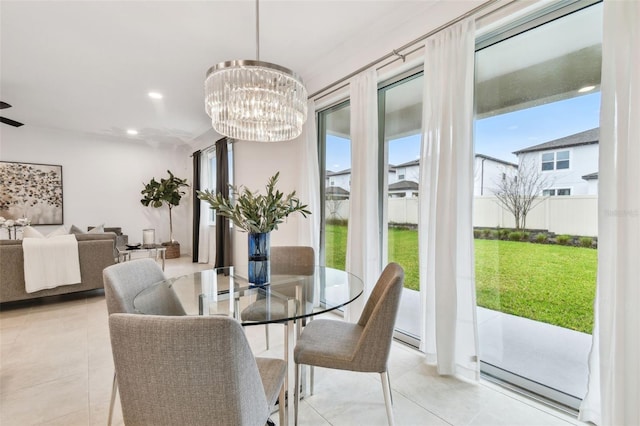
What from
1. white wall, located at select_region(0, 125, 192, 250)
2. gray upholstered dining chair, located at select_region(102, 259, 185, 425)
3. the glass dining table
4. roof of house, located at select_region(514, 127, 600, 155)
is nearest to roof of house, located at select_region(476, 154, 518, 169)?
roof of house, located at select_region(514, 127, 600, 155)

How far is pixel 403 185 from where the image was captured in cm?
260

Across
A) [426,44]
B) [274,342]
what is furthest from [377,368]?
[426,44]

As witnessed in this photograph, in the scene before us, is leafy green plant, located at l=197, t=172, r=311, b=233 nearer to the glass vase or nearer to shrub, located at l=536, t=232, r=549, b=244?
the glass vase

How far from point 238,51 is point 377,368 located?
9.78 ft

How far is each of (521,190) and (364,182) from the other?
1160mm

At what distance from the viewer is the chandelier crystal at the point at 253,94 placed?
1.55 meters

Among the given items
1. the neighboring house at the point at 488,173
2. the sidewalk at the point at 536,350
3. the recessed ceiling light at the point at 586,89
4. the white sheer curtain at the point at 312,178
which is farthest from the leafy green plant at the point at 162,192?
the recessed ceiling light at the point at 586,89

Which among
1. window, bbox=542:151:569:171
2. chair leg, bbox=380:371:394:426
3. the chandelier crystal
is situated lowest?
chair leg, bbox=380:371:394:426

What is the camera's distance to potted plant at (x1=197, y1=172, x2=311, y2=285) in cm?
166

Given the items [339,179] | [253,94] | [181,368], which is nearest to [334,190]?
[339,179]

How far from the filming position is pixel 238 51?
2.85m

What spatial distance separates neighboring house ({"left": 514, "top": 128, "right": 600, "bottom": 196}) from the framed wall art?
7.60 meters

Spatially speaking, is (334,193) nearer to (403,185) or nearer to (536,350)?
(403,185)

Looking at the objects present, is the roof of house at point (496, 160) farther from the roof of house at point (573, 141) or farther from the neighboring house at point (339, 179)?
the neighboring house at point (339, 179)
